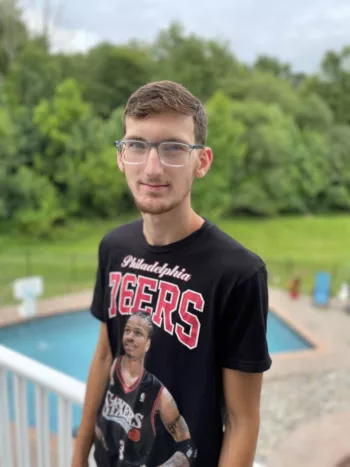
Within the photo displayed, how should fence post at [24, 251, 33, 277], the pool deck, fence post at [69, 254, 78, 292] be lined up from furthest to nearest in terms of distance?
fence post at [24, 251, 33, 277]
fence post at [69, 254, 78, 292]
the pool deck

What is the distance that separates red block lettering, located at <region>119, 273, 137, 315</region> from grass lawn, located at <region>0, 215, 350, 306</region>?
7.54 m

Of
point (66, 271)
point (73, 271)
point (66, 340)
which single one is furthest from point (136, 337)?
point (66, 271)

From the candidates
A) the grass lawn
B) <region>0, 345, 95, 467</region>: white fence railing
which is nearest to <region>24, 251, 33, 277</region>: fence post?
the grass lawn

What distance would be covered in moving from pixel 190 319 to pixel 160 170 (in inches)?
8.5

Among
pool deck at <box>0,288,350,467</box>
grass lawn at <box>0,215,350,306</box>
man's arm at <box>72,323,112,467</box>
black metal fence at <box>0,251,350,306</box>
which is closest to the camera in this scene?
man's arm at <box>72,323,112,467</box>

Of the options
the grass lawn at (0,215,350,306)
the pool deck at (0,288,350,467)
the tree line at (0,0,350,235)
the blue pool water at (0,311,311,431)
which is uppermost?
the tree line at (0,0,350,235)

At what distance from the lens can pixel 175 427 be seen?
0.67m

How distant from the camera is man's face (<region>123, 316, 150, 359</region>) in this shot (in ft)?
2.31

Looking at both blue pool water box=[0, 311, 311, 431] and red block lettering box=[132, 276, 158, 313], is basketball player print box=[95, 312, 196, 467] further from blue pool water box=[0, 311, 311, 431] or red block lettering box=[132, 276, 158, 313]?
blue pool water box=[0, 311, 311, 431]

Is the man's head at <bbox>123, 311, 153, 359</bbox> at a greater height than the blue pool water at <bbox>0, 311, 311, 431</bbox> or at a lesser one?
greater

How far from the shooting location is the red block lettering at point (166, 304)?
0.67 meters

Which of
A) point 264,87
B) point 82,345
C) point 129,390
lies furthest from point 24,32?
point 129,390

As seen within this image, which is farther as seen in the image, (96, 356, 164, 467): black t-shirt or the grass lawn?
the grass lawn

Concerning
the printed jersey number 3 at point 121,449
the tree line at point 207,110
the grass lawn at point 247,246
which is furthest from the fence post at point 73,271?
the printed jersey number 3 at point 121,449
